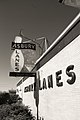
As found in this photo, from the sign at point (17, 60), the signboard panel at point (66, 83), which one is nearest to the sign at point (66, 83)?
the signboard panel at point (66, 83)

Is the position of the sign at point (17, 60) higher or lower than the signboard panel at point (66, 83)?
higher

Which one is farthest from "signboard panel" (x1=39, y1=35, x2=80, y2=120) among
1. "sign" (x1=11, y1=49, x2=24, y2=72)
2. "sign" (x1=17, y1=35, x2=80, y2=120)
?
"sign" (x1=11, y1=49, x2=24, y2=72)

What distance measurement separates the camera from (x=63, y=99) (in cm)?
795

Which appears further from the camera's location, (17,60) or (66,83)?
(17,60)

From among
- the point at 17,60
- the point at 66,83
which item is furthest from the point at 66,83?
the point at 17,60

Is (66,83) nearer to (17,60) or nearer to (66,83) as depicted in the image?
(66,83)

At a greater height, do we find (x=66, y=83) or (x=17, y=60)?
(x=17, y=60)

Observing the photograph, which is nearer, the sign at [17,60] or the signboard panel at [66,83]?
the signboard panel at [66,83]

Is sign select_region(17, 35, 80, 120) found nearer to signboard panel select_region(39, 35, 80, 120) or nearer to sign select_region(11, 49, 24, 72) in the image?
signboard panel select_region(39, 35, 80, 120)

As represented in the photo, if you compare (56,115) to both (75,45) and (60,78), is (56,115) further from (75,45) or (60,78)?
(75,45)

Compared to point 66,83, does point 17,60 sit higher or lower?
higher

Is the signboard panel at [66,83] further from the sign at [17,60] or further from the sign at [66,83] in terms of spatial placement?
the sign at [17,60]

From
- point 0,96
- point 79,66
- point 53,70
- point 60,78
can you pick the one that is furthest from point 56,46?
point 0,96

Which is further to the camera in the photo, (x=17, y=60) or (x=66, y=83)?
(x=17, y=60)
